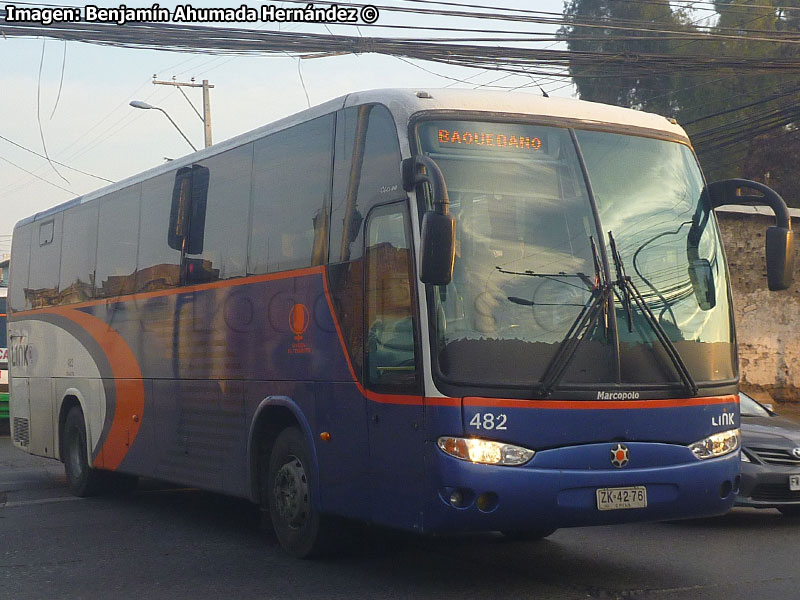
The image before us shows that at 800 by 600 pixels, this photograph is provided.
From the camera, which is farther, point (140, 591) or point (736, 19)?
point (736, 19)

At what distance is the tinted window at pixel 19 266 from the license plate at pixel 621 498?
32.4 ft

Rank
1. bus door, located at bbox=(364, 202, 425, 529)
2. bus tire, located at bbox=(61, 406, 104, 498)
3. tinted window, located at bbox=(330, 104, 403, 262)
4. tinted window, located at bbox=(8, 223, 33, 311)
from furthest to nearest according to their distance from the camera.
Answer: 1. tinted window, located at bbox=(8, 223, 33, 311)
2. bus tire, located at bbox=(61, 406, 104, 498)
3. tinted window, located at bbox=(330, 104, 403, 262)
4. bus door, located at bbox=(364, 202, 425, 529)

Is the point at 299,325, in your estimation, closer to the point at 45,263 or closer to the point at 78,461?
the point at 78,461

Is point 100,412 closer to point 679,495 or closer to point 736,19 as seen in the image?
point 679,495

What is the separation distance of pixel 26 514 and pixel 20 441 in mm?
3898

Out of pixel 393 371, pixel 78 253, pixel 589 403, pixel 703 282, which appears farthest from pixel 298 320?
pixel 78 253

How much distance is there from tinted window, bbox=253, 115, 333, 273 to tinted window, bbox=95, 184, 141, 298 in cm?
275

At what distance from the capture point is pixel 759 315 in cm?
2356

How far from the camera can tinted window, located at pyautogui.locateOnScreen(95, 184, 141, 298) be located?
11531mm

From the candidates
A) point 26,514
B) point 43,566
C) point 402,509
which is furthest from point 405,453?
point 26,514

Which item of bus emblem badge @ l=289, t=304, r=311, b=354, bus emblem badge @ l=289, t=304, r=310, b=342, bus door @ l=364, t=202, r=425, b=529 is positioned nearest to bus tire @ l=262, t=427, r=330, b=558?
bus emblem badge @ l=289, t=304, r=311, b=354

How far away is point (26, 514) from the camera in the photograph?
11070mm

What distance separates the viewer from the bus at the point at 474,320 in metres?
6.77

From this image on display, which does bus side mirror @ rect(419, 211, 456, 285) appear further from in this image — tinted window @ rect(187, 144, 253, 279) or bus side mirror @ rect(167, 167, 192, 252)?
bus side mirror @ rect(167, 167, 192, 252)
